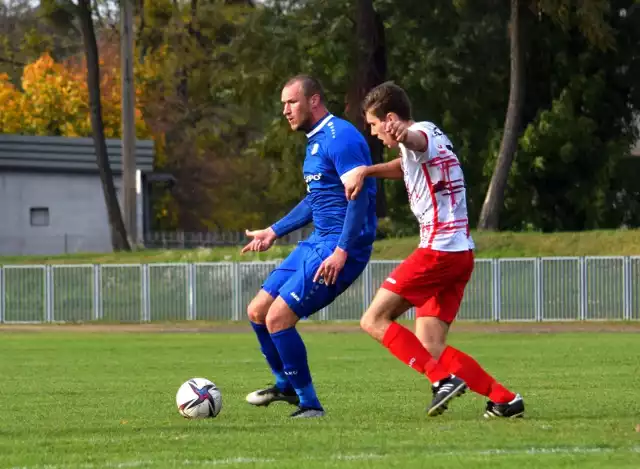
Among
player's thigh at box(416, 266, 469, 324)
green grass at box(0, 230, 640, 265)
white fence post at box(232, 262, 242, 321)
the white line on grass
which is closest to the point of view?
the white line on grass

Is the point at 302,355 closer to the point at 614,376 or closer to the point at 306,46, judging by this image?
the point at 614,376

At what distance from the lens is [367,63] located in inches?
1698

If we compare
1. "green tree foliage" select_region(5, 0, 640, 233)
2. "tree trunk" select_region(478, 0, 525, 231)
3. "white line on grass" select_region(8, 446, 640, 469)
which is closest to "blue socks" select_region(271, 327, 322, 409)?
"white line on grass" select_region(8, 446, 640, 469)

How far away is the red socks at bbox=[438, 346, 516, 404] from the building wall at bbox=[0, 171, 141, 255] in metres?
49.1

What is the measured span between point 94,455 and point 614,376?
8.81 metres

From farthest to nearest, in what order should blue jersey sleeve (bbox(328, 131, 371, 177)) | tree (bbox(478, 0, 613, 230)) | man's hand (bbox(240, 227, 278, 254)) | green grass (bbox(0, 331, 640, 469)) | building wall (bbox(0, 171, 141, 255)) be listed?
building wall (bbox(0, 171, 141, 255)), tree (bbox(478, 0, 613, 230)), man's hand (bbox(240, 227, 278, 254)), blue jersey sleeve (bbox(328, 131, 371, 177)), green grass (bbox(0, 331, 640, 469))

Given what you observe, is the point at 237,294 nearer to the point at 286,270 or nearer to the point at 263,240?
the point at 263,240

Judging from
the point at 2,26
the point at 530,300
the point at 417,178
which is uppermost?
the point at 2,26

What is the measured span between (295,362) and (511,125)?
32.3 m

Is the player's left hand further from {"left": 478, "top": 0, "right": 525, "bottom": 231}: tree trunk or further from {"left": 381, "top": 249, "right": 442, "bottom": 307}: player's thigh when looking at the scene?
{"left": 478, "top": 0, "right": 525, "bottom": 231}: tree trunk

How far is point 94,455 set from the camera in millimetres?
8172

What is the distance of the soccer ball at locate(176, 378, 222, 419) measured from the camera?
421 inches

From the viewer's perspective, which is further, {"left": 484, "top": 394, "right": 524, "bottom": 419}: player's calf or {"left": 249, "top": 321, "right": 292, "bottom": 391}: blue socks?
{"left": 249, "top": 321, "right": 292, "bottom": 391}: blue socks

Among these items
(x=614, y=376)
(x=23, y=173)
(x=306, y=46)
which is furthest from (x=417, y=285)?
(x=23, y=173)
